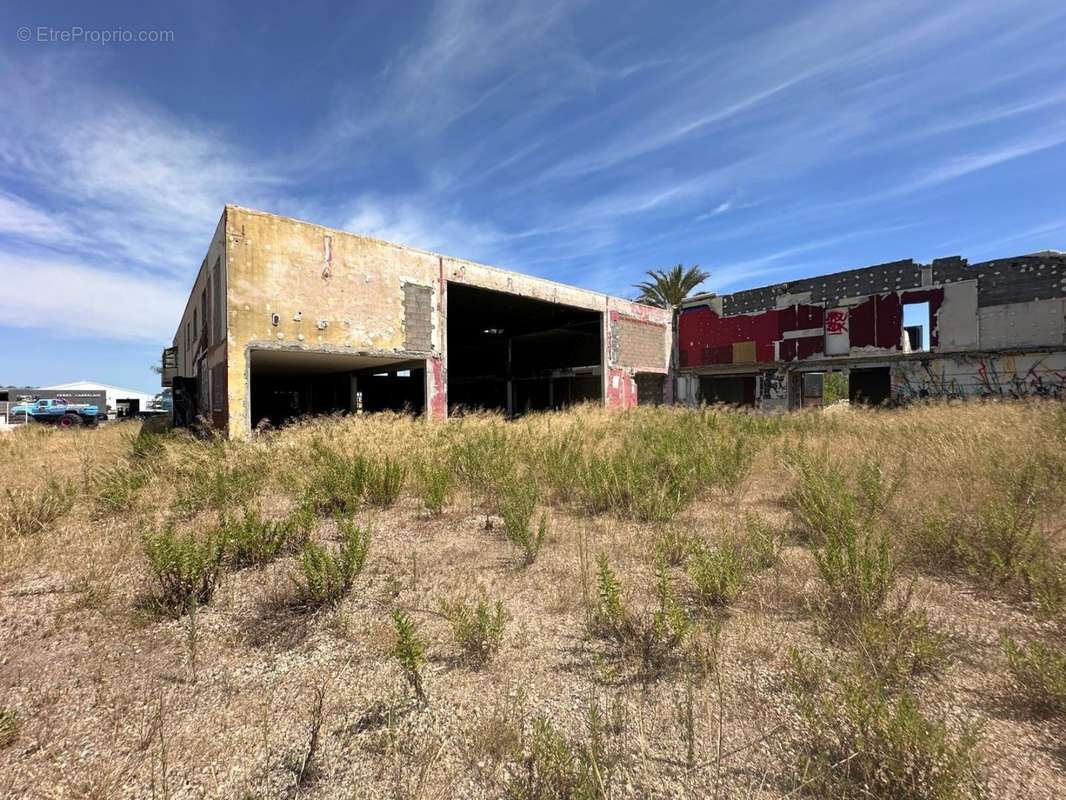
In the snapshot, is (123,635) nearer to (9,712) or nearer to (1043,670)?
(9,712)

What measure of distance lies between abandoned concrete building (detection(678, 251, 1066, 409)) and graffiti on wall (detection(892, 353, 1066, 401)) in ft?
0.10

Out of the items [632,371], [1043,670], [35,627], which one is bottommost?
[35,627]

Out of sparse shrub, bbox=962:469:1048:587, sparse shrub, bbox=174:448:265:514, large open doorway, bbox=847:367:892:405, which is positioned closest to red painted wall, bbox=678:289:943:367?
large open doorway, bbox=847:367:892:405

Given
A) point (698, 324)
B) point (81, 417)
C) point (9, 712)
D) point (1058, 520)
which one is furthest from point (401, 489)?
point (81, 417)

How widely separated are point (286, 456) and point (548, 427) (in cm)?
469

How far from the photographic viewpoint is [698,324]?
24188 millimetres

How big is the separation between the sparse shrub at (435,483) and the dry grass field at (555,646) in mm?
76

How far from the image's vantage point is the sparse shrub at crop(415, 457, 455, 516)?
446cm

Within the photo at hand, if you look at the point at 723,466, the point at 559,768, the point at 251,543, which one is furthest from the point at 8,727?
the point at 723,466

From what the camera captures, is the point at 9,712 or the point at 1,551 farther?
the point at 1,551

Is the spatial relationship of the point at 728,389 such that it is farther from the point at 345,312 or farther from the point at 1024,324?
the point at 345,312

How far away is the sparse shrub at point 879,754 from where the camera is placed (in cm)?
140

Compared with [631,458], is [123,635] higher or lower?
lower

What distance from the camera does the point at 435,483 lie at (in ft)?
14.9
